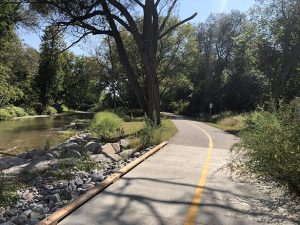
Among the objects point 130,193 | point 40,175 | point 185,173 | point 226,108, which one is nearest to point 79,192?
point 130,193

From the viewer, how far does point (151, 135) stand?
16281mm

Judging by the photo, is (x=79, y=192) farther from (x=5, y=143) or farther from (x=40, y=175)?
(x=5, y=143)

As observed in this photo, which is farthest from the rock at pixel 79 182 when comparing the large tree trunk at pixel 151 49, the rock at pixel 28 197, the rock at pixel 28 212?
the large tree trunk at pixel 151 49

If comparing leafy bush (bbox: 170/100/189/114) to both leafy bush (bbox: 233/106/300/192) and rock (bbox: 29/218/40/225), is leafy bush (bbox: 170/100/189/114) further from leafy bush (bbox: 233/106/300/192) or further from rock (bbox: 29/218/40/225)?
rock (bbox: 29/218/40/225)

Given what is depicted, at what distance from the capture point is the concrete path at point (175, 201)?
6.48m

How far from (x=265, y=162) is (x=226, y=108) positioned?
51.3 metres

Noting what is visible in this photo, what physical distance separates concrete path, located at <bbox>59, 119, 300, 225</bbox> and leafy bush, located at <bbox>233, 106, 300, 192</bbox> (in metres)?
0.59

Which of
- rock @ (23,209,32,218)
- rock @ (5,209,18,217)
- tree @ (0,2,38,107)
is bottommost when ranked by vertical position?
rock @ (5,209,18,217)

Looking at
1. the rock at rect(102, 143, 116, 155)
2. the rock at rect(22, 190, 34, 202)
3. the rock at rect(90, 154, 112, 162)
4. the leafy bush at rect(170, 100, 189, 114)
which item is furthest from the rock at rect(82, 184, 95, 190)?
the leafy bush at rect(170, 100, 189, 114)

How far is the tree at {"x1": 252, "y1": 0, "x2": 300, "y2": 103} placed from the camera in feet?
111

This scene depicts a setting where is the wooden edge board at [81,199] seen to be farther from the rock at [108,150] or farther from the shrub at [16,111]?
the shrub at [16,111]

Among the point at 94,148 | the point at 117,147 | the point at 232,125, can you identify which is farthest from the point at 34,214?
the point at 232,125

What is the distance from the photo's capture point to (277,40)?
36.4 metres

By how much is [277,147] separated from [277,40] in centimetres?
3045
